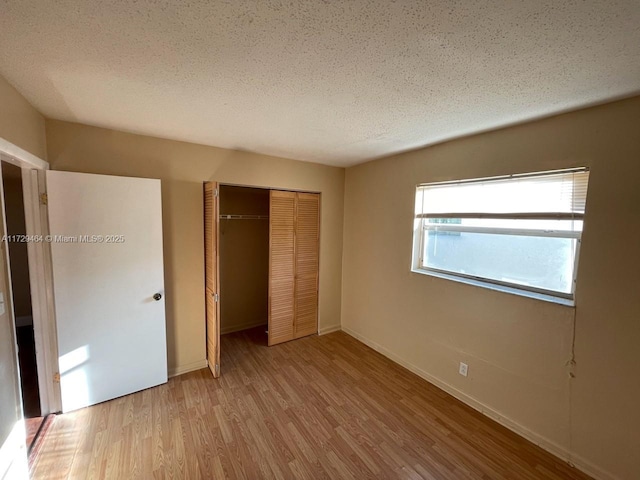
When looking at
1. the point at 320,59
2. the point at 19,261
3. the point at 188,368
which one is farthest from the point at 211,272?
the point at 19,261

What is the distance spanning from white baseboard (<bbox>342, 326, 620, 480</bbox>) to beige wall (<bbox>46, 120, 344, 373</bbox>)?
7.58ft

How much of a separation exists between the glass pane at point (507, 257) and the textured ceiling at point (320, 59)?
92cm

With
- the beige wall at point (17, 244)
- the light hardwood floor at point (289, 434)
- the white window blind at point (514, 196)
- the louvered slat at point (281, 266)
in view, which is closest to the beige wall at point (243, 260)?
the louvered slat at point (281, 266)

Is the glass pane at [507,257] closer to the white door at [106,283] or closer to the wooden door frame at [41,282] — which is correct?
the white door at [106,283]

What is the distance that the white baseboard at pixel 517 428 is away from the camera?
64.5 inches

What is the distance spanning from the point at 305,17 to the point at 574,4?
91cm

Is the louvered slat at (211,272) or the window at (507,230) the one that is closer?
the window at (507,230)

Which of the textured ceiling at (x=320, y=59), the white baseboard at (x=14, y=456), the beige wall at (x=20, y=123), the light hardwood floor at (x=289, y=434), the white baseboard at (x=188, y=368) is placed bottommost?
the light hardwood floor at (x=289, y=434)

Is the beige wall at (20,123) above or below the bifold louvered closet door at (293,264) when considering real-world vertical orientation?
above

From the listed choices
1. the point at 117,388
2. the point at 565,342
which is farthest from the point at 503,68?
the point at 117,388

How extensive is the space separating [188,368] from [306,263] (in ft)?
5.75

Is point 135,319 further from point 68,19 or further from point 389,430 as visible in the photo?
point 389,430

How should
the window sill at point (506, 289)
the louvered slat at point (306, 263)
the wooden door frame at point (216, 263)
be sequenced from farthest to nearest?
the louvered slat at point (306, 263) → the wooden door frame at point (216, 263) → the window sill at point (506, 289)

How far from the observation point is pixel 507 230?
2057 mm
